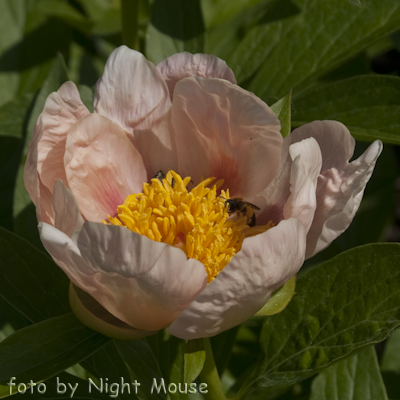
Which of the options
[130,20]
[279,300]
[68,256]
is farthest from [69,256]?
[130,20]

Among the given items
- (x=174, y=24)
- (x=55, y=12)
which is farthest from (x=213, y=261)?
(x=55, y=12)

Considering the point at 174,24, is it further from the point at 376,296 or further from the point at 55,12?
the point at 376,296

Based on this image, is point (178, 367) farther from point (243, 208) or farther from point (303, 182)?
point (303, 182)

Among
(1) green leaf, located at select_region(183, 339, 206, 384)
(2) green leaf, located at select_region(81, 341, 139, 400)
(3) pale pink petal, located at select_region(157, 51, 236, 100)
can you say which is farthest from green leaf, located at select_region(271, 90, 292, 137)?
(2) green leaf, located at select_region(81, 341, 139, 400)

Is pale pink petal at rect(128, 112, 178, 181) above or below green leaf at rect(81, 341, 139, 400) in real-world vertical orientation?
above

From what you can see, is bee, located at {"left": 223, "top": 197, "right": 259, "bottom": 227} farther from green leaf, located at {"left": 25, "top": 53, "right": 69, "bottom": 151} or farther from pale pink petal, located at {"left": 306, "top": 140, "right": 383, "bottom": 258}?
green leaf, located at {"left": 25, "top": 53, "right": 69, "bottom": 151}

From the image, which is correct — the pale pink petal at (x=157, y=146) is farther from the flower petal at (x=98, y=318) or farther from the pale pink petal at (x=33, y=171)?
the flower petal at (x=98, y=318)

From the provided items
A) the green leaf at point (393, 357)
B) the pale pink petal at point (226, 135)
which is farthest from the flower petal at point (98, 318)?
the green leaf at point (393, 357)
